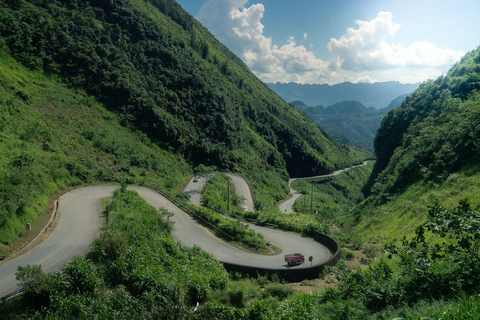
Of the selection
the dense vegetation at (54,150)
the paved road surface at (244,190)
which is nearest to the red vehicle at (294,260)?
the dense vegetation at (54,150)

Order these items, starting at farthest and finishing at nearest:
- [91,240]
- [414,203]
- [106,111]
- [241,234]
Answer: [106,111]
[414,203]
[241,234]
[91,240]

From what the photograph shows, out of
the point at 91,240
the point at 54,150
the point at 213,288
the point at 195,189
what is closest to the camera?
the point at 213,288

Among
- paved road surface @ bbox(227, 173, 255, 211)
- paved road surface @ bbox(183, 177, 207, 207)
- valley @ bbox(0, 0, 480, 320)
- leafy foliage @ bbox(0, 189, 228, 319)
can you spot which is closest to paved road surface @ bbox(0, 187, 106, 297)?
valley @ bbox(0, 0, 480, 320)

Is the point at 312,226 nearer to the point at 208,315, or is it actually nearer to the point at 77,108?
the point at 208,315

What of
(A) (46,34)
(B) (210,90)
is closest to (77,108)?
(A) (46,34)

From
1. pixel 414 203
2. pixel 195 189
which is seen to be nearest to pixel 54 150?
pixel 195 189

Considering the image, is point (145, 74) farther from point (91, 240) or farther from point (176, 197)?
point (91, 240)
